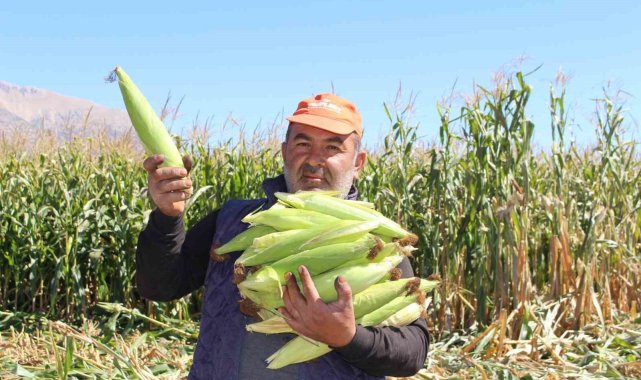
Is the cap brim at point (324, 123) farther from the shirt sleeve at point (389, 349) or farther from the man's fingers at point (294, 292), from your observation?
the man's fingers at point (294, 292)

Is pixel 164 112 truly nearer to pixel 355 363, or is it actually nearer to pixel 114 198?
pixel 114 198

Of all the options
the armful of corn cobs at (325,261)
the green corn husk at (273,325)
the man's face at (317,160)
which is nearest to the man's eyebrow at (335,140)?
the man's face at (317,160)

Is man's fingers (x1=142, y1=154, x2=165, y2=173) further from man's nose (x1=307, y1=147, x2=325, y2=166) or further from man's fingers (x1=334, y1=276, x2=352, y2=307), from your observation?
man's fingers (x1=334, y1=276, x2=352, y2=307)

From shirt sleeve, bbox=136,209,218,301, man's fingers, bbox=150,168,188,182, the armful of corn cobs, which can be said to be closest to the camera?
the armful of corn cobs

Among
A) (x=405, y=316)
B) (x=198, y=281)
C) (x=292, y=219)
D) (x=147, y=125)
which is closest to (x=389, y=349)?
(x=405, y=316)

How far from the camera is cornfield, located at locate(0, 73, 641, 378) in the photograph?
213 inches

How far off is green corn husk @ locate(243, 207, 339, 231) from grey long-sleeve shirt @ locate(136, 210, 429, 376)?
33 centimetres

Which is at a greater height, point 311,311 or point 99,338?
point 311,311

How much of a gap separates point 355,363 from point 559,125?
15.7 ft

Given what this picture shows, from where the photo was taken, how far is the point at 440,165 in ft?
20.2

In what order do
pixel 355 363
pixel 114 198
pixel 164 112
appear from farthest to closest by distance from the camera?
pixel 164 112
pixel 114 198
pixel 355 363

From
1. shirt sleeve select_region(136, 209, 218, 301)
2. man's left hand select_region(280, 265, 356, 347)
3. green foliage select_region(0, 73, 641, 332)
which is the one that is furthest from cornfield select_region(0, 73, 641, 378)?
man's left hand select_region(280, 265, 356, 347)

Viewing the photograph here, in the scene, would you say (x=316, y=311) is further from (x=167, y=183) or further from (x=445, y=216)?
(x=445, y=216)

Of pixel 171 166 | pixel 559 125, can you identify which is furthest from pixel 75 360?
pixel 559 125
